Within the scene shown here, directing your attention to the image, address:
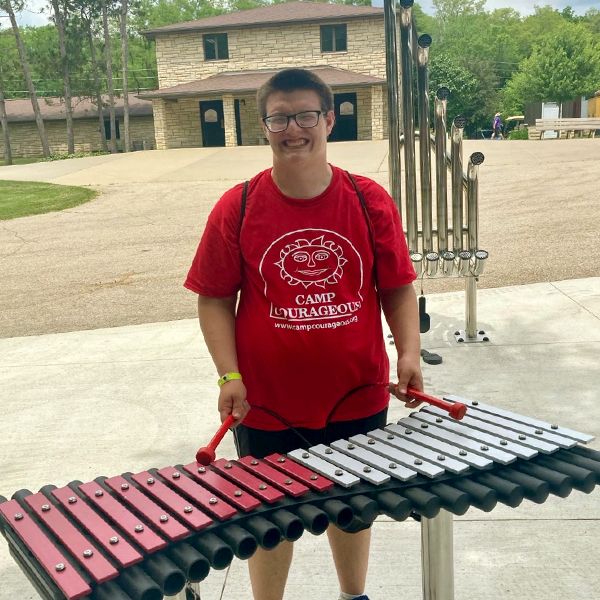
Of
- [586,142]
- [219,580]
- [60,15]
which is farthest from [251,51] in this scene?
[219,580]

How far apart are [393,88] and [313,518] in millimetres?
4149

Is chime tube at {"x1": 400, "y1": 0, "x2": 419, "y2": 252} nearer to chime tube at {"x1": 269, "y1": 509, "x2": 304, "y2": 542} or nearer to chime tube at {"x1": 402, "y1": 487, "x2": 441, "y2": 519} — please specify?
chime tube at {"x1": 402, "y1": 487, "x2": 441, "y2": 519}

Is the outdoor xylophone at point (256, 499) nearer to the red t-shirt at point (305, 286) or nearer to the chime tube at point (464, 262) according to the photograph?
the red t-shirt at point (305, 286)

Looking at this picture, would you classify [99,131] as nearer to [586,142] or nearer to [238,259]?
[586,142]

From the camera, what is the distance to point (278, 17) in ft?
119

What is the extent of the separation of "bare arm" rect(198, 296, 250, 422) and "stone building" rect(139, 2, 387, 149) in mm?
32278

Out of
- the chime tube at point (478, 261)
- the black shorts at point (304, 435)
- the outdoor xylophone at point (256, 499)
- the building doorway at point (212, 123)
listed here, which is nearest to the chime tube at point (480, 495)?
the outdoor xylophone at point (256, 499)

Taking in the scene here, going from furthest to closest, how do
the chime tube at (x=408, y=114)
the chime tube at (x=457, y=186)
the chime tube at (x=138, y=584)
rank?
the chime tube at (x=457, y=186) → the chime tube at (x=408, y=114) → the chime tube at (x=138, y=584)

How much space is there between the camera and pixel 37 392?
18.2 feet

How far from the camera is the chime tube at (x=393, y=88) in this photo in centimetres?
540

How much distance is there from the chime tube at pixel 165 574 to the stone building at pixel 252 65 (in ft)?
109

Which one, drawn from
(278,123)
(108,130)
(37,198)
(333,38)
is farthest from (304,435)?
(108,130)

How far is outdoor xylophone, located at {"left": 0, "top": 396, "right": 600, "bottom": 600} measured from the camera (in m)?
1.84

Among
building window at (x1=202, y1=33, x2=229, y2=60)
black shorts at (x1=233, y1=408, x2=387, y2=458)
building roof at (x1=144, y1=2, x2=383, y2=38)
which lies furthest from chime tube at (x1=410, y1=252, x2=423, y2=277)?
building window at (x1=202, y1=33, x2=229, y2=60)
